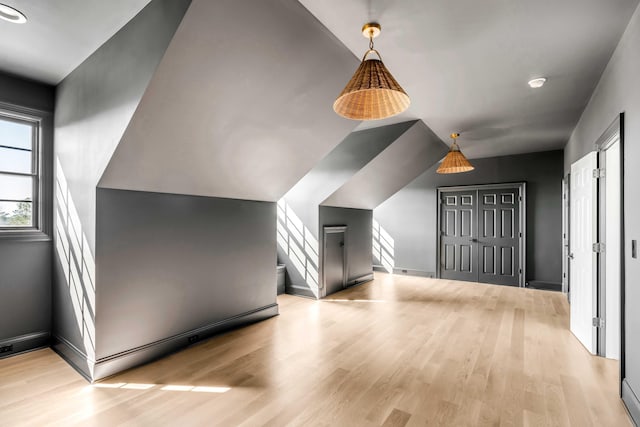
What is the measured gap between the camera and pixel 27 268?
315 centimetres

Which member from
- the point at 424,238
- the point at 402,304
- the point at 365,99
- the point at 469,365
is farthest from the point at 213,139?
the point at 424,238

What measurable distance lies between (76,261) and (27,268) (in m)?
→ 0.74

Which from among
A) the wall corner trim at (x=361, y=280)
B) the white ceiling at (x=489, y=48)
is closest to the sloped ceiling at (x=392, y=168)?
the white ceiling at (x=489, y=48)

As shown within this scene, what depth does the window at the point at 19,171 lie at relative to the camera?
309 centimetres

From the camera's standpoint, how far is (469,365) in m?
2.92

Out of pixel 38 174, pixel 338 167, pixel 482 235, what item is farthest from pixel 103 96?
pixel 482 235

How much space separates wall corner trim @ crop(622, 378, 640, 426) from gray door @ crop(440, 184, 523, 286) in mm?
4282

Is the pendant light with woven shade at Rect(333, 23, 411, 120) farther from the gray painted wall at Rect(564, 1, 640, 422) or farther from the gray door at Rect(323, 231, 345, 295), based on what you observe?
the gray door at Rect(323, 231, 345, 295)

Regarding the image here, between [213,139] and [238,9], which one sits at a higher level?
[238,9]

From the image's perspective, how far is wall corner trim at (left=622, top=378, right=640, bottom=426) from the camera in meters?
2.06

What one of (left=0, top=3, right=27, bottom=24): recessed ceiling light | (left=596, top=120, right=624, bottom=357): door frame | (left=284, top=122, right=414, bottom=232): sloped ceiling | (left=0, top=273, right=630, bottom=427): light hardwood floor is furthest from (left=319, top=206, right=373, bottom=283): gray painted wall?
(left=0, top=3, right=27, bottom=24): recessed ceiling light

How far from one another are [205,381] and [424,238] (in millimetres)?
5781

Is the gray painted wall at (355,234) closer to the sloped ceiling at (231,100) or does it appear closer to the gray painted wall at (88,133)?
the sloped ceiling at (231,100)

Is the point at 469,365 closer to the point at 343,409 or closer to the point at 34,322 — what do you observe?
the point at 343,409
